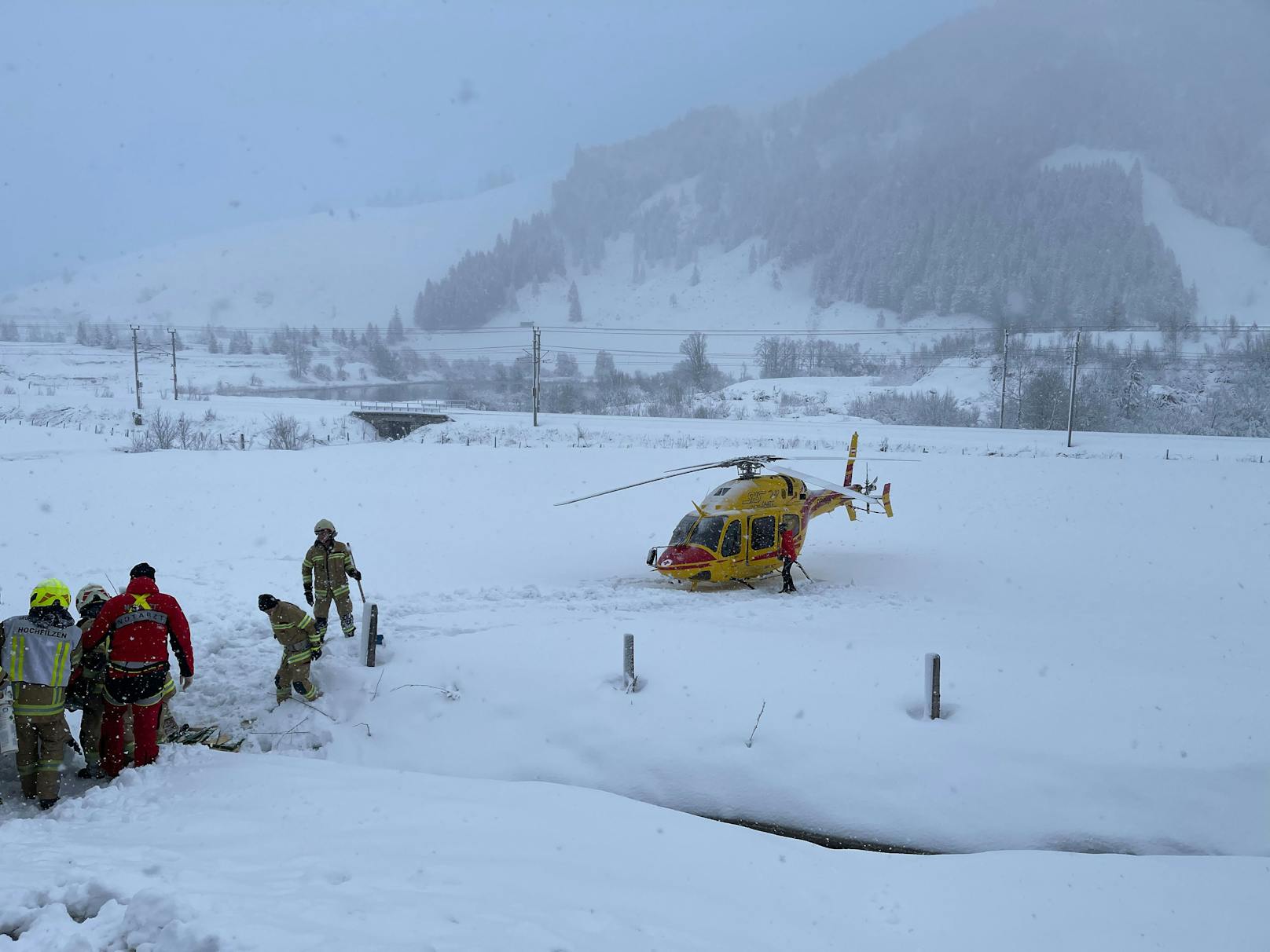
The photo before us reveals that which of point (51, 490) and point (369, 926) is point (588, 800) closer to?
point (369, 926)

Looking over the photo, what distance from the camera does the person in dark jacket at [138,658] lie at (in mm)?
6938

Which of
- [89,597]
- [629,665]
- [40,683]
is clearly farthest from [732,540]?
[40,683]

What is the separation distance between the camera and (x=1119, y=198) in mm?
124062

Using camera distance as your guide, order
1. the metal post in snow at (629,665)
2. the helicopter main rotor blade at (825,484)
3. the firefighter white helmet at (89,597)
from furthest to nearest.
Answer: the helicopter main rotor blade at (825,484) → the metal post in snow at (629,665) → the firefighter white helmet at (89,597)

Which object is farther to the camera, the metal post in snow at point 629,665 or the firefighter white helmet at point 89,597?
the metal post in snow at point 629,665

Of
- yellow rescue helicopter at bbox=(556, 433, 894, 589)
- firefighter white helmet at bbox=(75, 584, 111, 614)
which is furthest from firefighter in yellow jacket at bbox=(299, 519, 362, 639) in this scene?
yellow rescue helicopter at bbox=(556, 433, 894, 589)

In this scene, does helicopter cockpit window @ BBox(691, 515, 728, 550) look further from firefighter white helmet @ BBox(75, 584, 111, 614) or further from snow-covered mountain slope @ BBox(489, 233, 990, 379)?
snow-covered mountain slope @ BBox(489, 233, 990, 379)

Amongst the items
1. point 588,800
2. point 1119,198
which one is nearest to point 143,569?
point 588,800

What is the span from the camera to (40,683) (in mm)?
6465

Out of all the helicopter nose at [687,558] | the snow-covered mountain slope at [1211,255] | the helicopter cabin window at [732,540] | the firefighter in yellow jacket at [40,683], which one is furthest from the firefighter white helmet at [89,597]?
the snow-covered mountain slope at [1211,255]

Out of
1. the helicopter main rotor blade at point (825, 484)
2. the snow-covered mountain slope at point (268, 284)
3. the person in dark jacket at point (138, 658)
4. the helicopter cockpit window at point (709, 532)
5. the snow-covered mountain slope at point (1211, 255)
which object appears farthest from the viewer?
the snow-covered mountain slope at point (268, 284)

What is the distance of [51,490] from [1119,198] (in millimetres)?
149392

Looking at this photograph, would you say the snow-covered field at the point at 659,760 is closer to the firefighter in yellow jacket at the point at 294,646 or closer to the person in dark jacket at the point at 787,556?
the firefighter in yellow jacket at the point at 294,646

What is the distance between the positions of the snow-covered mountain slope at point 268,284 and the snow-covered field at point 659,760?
14570 cm
